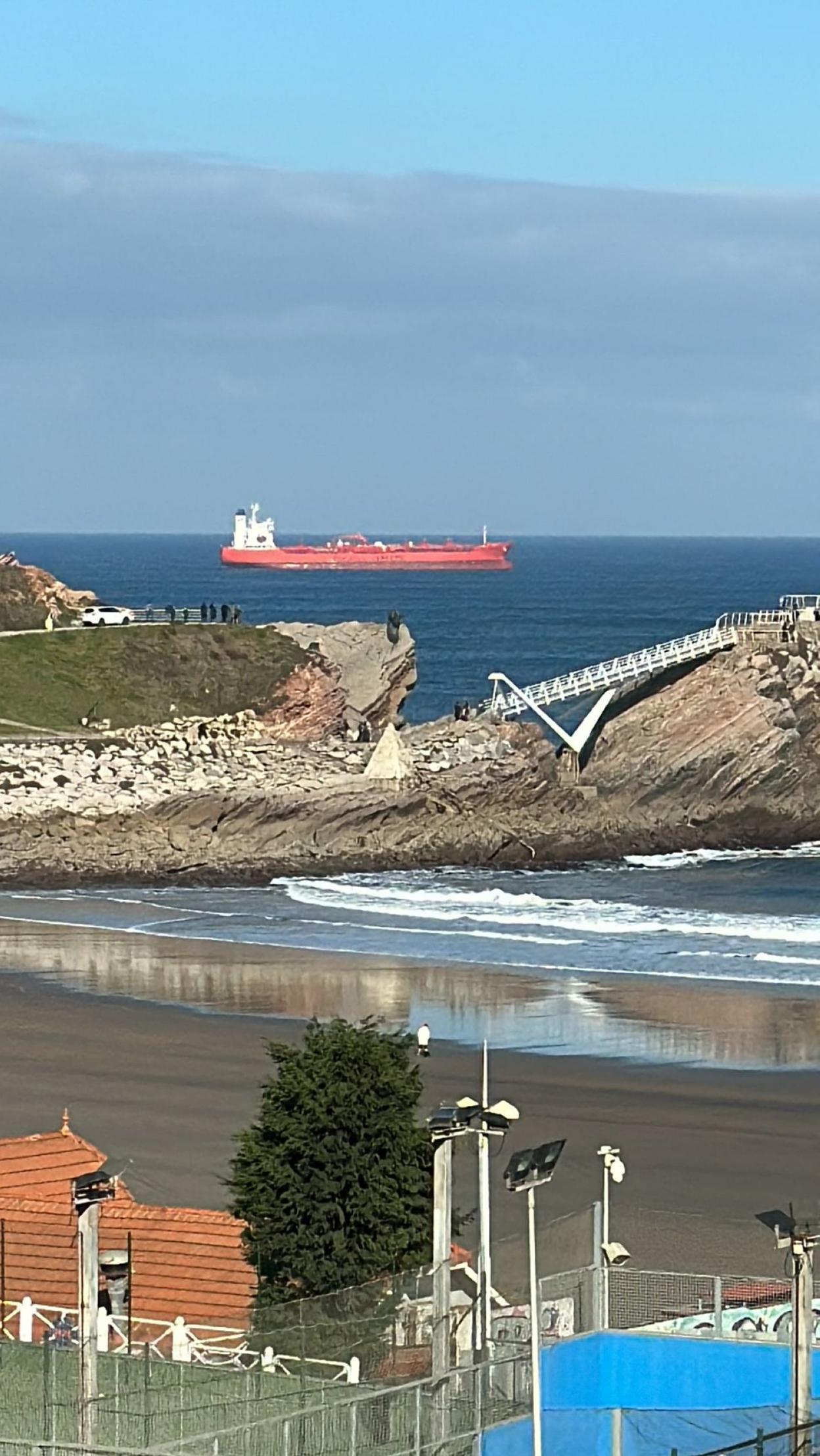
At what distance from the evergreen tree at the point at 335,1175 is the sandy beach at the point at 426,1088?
0.94 m

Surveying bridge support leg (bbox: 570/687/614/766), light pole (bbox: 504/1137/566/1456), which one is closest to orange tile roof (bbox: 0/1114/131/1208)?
light pole (bbox: 504/1137/566/1456)

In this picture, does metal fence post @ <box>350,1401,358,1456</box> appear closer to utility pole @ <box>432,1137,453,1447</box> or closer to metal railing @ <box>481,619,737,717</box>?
utility pole @ <box>432,1137,453,1447</box>

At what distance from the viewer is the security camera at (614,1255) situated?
1684 centimetres

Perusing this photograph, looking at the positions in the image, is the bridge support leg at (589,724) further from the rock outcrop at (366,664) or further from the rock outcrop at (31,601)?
the rock outcrop at (31,601)

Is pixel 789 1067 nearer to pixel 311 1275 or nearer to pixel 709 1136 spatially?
pixel 709 1136

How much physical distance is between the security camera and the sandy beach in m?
0.66

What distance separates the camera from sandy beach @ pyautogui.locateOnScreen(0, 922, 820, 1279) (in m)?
23.6

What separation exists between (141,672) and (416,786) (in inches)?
535

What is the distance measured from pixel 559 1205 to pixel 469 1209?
1173mm

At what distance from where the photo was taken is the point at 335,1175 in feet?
63.2

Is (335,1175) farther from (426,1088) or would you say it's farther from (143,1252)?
(426,1088)

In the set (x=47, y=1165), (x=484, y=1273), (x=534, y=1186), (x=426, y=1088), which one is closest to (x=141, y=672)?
(x=426, y=1088)

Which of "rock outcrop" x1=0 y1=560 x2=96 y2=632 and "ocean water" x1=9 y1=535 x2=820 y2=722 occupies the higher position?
"rock outcrop" x1=0 y1=560 x2=96 y2=632

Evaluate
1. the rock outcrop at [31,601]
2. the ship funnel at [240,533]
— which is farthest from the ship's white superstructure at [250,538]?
the rock outcrop at [31,601]
